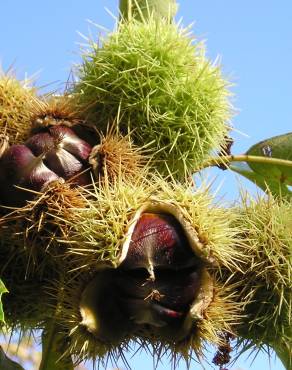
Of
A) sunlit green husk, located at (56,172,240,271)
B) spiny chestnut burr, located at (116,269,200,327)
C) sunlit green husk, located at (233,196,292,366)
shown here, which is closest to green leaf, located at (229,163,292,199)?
sunlit green husk, located at (233,196,292,366)

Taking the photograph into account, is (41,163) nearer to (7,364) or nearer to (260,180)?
(7,364)

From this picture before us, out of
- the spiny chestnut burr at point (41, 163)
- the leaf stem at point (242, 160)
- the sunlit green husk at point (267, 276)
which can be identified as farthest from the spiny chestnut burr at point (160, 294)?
the leaf stem at point (242, 160)

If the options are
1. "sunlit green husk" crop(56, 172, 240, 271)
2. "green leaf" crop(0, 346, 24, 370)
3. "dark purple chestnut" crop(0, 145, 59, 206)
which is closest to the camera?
"sunlit green husk" crop(56, 172, 240, 271)

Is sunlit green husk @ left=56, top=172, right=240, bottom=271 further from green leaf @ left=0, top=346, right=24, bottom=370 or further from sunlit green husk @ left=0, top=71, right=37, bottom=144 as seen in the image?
green leaf @ left=0, top=346, right=24, bottom=370

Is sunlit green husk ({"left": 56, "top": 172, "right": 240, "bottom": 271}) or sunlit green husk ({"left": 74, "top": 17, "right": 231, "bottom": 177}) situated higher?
sunlit green husk ({"left": 74, "top": 17, "right": 231, "bottom": 177})

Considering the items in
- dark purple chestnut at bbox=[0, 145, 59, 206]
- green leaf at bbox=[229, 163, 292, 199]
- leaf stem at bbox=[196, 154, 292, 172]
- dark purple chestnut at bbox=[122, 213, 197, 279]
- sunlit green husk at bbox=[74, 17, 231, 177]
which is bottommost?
dark purple chestnut at bbox=[122, 213, 197, 279]

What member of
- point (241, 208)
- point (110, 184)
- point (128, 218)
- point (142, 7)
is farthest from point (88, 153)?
point (142, 7)

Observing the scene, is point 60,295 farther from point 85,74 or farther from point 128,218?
point 85,74
